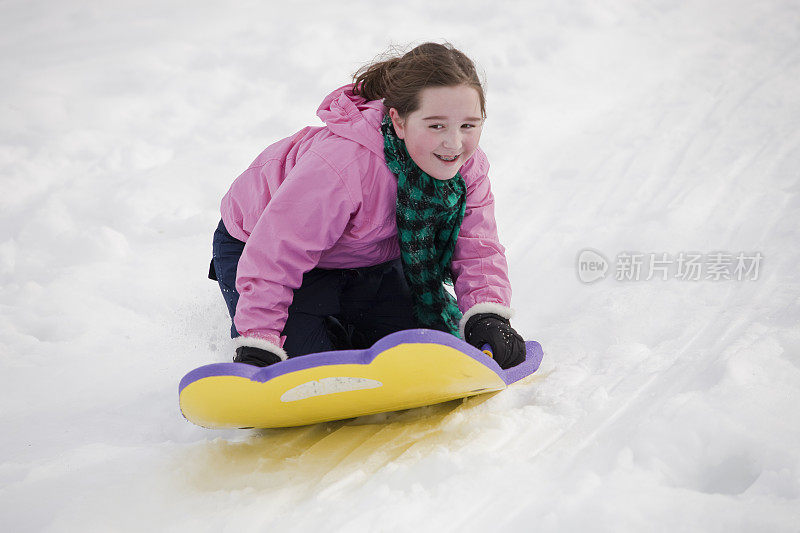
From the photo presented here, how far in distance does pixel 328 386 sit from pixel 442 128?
0.57 m

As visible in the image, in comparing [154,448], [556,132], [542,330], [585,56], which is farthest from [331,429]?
[585,56]

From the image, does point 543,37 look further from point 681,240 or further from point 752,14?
point 681,240

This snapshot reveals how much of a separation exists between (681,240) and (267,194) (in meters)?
1.33

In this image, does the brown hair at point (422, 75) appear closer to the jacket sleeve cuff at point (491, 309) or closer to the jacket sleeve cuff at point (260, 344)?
the jacket sleeve cuff at point (491, 309)

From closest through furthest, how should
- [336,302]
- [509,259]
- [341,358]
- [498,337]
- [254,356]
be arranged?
[341,358], [254,356], [498,337], [336,302], [509,259]

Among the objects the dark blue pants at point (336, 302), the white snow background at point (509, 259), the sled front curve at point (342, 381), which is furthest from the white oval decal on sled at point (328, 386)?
the dark blue pants at point (336, 302)

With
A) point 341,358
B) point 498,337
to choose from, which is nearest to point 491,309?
point 498,337

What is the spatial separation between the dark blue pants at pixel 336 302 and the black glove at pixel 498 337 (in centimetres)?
24

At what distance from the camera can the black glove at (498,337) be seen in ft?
4.80

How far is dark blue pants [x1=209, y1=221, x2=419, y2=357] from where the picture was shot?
62.8 inches

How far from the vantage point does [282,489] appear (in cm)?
119

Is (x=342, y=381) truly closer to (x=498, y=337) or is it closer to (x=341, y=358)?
(x=341, y=358)

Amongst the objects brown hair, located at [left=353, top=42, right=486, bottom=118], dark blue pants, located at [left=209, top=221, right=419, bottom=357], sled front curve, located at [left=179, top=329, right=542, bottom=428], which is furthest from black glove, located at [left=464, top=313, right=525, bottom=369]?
brown hair, located at [left=353, top=42, right=486, bottom=118]

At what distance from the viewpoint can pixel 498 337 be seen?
1476 mm
